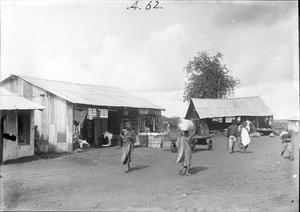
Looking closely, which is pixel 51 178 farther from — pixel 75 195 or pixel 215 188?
pixel 215 188

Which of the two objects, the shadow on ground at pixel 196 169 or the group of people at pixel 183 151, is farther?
the shadow on ground at pixel 196 169

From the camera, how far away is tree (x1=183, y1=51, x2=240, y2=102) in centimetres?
3788

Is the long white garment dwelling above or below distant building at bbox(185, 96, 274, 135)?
below

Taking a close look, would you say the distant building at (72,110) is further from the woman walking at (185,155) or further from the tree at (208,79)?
the tree at (208,79)

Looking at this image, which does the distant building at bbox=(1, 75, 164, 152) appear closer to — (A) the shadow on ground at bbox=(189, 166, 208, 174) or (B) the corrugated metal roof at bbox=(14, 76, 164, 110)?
(B) the corrugated metal roof at bbox=(14, 76, 164, 110)

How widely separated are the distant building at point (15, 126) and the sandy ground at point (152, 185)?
94 centimetres

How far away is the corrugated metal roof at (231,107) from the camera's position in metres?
30.2

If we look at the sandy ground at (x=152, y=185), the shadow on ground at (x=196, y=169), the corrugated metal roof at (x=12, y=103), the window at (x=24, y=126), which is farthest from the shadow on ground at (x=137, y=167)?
the window at (x=24, y=126)

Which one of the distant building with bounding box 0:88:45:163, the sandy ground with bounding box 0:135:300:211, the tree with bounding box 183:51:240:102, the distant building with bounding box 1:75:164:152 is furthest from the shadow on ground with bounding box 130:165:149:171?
the tree with bounding box 183:51:240:102

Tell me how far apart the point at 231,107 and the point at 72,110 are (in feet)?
59.2

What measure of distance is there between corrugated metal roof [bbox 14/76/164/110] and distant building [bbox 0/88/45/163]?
2877mm

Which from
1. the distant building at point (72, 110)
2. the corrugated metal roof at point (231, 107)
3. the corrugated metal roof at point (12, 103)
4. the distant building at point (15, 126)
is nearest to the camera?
the corrugated metal roof at point (12, 103)

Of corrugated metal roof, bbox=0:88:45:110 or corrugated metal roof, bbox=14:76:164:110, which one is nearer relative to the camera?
corrugated metal roof, bbox=0:88:45:110

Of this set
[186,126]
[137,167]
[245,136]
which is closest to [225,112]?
[245,136]
